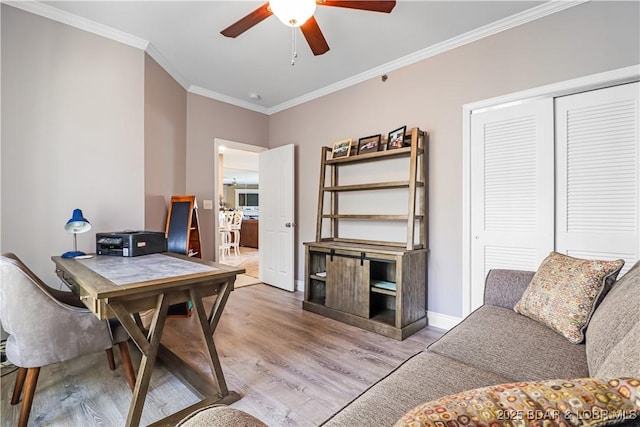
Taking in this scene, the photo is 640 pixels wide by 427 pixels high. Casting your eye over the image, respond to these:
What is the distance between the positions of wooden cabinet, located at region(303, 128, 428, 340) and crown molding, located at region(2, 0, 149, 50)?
2114 millimetres

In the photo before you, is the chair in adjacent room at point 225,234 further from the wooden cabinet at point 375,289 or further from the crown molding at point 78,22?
the crown molding at point 78,22

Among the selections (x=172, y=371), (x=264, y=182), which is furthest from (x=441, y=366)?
(x=264, y=182)

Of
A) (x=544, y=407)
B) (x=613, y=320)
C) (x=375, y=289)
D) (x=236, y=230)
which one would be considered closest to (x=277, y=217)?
(x=375, y=289)

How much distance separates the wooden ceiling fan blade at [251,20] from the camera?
185cm

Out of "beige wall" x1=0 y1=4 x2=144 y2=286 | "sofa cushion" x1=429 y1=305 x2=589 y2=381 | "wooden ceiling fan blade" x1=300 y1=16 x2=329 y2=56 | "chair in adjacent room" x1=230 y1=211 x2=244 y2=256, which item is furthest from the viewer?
"chair in adjacent room" x1=230 y1=211 x2=244 y2=256

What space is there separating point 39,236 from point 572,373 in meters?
3.40

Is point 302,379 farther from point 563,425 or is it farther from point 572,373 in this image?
point 563,425

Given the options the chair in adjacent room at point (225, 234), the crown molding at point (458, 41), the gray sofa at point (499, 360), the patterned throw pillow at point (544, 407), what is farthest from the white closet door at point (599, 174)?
the chair in adjacent room at point (225, 234)

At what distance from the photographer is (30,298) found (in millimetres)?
1406

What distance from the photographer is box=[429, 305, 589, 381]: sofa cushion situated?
Result: 1177mm

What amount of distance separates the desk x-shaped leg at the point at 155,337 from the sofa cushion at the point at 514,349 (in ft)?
3.87

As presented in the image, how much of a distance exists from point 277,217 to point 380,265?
1729 mm

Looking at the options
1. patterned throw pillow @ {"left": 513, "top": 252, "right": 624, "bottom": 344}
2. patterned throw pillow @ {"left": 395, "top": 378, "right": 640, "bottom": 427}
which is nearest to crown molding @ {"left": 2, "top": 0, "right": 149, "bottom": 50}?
patterned throw pillow @ {"left": 395, "top": 378, "right": 640, "bottom": 427}

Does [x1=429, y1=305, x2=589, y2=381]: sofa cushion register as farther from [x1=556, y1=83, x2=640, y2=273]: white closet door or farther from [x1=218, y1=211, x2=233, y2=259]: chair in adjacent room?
→ [x1=218, y1=211, x2=233, y2=259]: chair in adjacent room
